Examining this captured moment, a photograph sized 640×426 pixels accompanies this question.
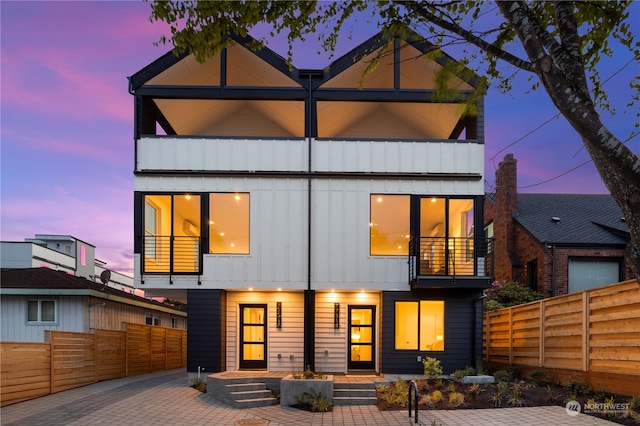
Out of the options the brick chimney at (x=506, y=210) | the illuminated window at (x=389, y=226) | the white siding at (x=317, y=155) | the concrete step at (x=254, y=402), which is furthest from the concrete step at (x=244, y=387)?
the brick chimney at (x=506, y=210)

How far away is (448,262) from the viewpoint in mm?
12234

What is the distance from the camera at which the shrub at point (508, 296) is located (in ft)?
53.9

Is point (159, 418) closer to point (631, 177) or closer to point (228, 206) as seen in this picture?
point (228, 206)

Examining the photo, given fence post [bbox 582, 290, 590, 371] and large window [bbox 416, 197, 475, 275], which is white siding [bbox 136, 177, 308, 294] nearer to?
large window [bbox 416, 197, 475, 275]

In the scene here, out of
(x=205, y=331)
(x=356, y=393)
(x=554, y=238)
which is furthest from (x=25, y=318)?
(x=554, y=238)

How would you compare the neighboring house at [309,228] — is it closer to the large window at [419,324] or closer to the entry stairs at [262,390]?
the large window at [419,324]

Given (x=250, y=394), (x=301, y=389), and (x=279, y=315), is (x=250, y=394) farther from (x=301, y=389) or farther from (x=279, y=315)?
(x=279, y=315)

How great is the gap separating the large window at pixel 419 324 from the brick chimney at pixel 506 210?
8.22m

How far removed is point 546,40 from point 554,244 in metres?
14.7

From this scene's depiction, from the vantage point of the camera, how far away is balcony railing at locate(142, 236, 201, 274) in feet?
40.7

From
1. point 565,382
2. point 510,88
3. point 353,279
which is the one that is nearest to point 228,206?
point 353,279

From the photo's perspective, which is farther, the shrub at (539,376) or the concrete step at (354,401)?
the shrub at (539,376)

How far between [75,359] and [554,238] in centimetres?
1705

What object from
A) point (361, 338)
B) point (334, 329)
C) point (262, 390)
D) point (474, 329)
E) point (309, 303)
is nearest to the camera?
point (262, 390)
